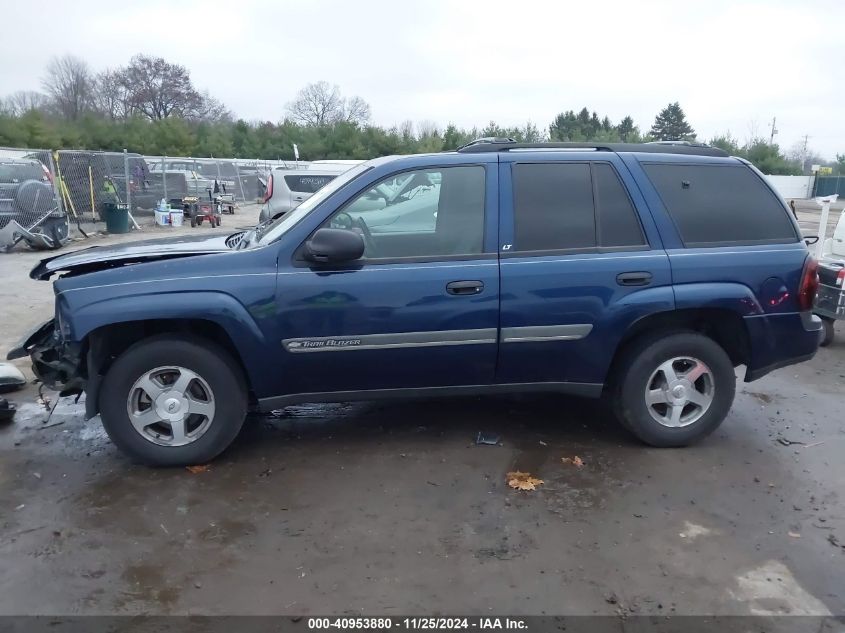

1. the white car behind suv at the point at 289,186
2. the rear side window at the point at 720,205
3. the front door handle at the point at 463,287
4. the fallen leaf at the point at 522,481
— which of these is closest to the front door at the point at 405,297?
the front door handle at the point at 463,287

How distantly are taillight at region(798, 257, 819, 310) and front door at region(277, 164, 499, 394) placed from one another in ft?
6.57

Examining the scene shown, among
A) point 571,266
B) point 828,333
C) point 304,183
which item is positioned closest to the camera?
point 571,266

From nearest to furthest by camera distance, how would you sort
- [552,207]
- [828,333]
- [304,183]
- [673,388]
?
[552,207]
[673,388]
[828,333]
[304,183]

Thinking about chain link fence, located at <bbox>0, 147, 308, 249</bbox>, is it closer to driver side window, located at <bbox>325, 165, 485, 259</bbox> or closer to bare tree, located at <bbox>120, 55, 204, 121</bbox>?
driver side window, located at <bbox>325, 165, 485, 259</bbox>

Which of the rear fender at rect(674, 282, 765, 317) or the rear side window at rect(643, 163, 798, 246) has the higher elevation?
the rear side window at rect(643, 163, 798, 246)

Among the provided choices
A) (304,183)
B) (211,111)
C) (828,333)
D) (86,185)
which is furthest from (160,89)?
(828,333)

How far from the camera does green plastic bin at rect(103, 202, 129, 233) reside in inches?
715

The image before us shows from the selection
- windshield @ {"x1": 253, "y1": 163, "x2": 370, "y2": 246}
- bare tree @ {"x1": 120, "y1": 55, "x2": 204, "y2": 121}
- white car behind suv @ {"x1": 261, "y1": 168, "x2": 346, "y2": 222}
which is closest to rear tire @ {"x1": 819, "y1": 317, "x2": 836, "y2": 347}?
windshield @ {"x1": 253, "y1": 163, "x2": 370, "y2": 246}

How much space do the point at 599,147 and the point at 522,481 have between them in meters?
2.26

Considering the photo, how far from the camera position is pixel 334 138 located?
4284 cm

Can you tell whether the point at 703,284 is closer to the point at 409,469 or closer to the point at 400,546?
the point at 409,469

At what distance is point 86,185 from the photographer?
63.4ft

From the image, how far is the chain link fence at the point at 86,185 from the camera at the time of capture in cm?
1473

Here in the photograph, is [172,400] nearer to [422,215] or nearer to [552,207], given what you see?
[422,215]
